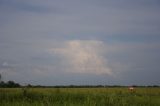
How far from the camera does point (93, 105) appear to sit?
12789 mm

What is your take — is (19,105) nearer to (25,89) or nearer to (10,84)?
(25,89)

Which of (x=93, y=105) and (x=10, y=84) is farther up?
(x=10, y=84)

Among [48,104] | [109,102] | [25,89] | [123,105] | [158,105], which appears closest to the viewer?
[48,104]

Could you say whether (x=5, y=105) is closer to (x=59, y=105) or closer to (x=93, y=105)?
(x=59, y=105)

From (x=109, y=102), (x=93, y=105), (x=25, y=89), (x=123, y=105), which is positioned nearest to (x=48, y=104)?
(x=93, y=105)

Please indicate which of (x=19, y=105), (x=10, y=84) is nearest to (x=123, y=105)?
(x=19, y=105)

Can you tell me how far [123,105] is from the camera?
14.7 m

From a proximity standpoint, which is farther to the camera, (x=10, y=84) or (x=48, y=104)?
(x=10, y=84)

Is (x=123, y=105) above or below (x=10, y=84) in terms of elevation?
below

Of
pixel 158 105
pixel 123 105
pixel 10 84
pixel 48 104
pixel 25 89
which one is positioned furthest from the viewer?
pixel 10 84

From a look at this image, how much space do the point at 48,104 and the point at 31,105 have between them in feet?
2.85

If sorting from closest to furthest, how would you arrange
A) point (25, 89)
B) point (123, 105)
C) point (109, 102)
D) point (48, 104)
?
point (48, 104)
point (123, 105)
point (109, 102)
point (25, 89)

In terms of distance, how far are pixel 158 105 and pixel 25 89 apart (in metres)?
11.7

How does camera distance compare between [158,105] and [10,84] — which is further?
[10,84]
